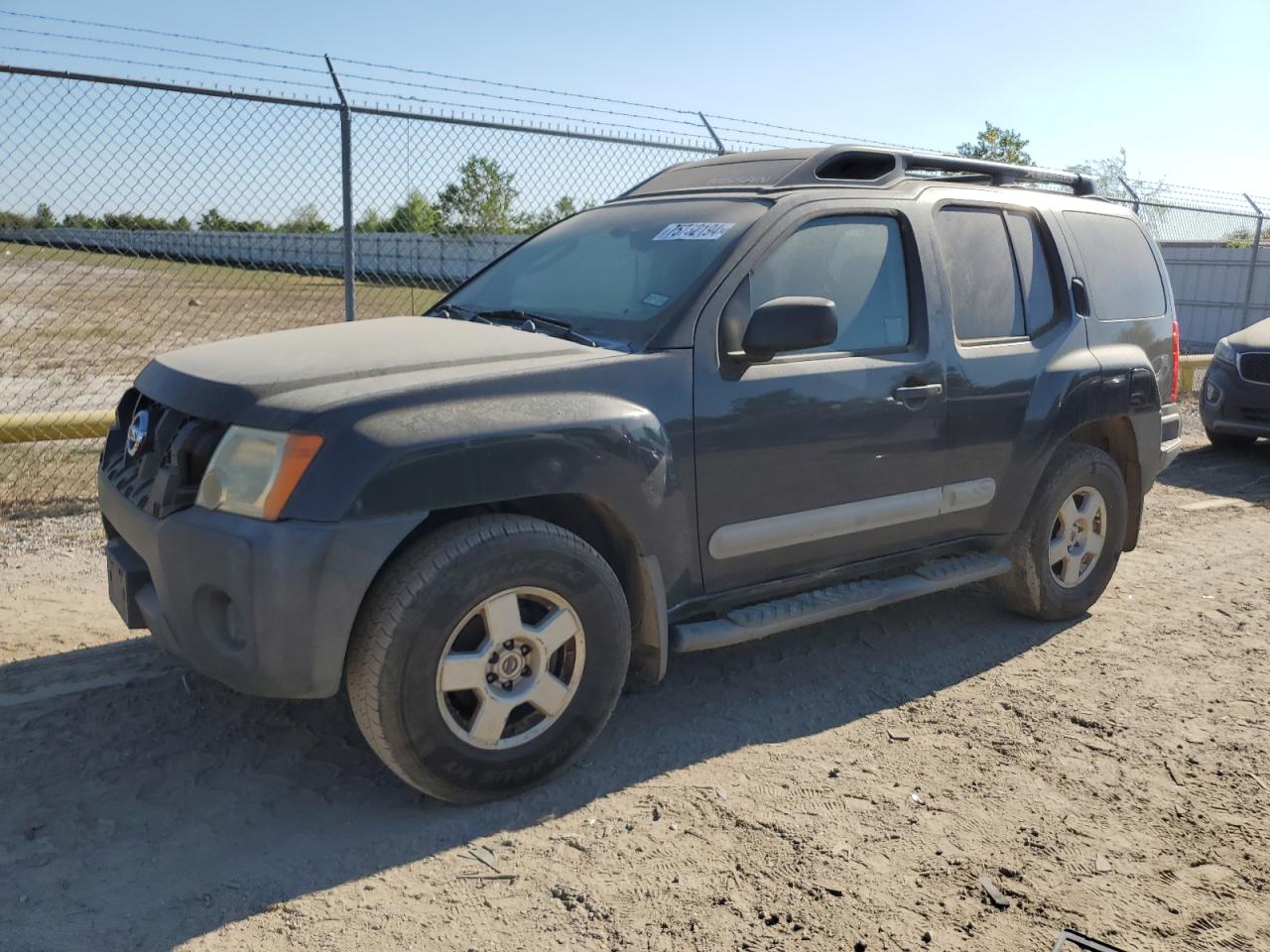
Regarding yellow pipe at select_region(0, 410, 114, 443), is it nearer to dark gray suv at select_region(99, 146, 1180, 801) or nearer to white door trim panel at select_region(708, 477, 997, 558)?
dark gray suv at select_region(99, 146, 1180, 801)

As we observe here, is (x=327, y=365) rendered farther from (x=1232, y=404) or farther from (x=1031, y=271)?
(x=1232, y=404)

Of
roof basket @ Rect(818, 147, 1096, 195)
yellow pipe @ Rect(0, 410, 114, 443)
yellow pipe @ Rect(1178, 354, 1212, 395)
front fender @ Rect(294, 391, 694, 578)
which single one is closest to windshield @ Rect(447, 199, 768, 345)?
front fender @ Rect(294, 391, 694, 578)

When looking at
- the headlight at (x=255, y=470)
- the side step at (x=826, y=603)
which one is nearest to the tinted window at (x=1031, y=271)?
the side step at (x=826, y=603)

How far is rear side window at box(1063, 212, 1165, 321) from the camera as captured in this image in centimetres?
492

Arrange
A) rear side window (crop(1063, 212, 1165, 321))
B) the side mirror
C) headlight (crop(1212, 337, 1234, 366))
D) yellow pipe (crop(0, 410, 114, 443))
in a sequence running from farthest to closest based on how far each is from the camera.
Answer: headlight (crop(1212, 337, 1234, 366))
yellow pipe (crop(0, 410, 114, 443))
rear side window (crop(1063, 212, 1165, 321))
the side mirror

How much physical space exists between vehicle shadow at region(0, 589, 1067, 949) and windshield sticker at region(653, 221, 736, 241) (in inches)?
65.5

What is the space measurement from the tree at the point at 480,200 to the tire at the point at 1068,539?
4.91 m

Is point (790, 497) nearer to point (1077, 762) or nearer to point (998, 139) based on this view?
point (1077, 762)

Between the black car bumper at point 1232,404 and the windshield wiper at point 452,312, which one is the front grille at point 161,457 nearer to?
the windshield wiper at point 452,312

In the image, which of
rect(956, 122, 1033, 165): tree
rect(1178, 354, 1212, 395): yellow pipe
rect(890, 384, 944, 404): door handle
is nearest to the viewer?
rect(890, 384, 944, 404): door handle

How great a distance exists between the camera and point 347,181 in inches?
257

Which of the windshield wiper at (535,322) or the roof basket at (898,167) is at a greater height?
the roof basket at (898,167)

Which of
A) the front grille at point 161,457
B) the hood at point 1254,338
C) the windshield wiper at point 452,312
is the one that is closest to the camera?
the front grille at point 161,457

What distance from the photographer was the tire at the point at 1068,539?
4.68 meters
